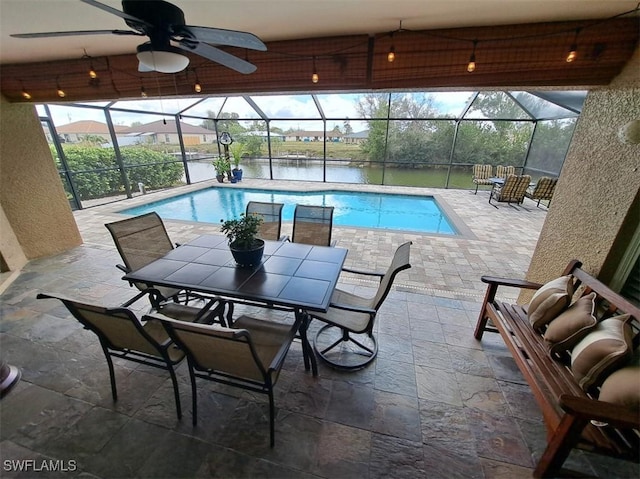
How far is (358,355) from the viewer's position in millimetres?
2135

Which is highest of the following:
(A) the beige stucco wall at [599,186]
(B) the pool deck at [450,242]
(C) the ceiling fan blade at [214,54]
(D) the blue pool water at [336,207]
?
(C) the ceiling fan blade at [214,54]

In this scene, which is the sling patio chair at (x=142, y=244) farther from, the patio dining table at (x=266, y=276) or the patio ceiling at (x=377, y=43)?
the patio ceiling at (x=377, y=43)

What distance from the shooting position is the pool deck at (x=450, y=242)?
3365 millimetres

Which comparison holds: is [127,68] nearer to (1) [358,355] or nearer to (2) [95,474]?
(2) [95,474]

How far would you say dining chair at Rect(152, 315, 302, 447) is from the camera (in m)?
1.23

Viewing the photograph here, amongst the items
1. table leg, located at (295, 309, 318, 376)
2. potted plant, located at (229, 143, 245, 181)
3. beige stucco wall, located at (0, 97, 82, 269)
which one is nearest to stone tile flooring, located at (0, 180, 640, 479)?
table leg, located at (295, 309, 318, 376)

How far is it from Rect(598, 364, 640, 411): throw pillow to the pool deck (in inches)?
66.7

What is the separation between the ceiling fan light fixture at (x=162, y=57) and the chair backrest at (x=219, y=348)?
4.73ft

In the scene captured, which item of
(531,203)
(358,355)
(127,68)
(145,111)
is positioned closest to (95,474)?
(358,355)

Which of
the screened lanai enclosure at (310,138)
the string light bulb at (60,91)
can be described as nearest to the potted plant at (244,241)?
the string light bulb at (60,91)

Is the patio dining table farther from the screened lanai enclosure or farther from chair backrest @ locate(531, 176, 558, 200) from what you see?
chair backrest @ locate(531, 176, 558, 200)

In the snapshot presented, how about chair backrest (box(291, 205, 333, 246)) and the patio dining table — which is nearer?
the patio dining table

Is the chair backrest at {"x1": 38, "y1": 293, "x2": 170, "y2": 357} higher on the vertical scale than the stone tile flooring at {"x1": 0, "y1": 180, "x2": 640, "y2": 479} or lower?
higher

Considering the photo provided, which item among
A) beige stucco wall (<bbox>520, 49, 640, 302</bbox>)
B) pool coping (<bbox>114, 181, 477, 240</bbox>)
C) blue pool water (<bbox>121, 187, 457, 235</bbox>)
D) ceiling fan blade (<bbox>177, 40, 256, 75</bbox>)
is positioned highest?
ceiling fan blade (<bbox>177, 40, 256, 75</bbox>)
